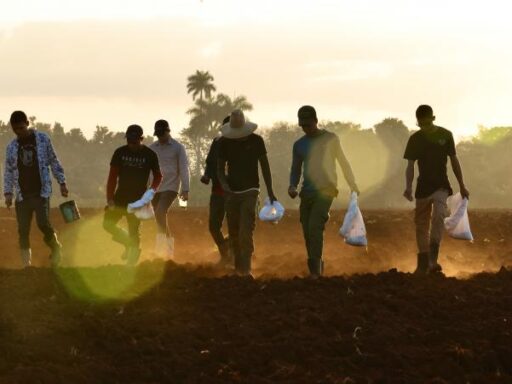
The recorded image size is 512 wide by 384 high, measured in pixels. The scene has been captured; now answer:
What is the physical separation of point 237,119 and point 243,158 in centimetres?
43

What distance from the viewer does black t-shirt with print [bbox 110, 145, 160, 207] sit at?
12039 millimetres

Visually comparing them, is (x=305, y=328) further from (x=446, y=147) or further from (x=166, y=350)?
(x=446, y=147)

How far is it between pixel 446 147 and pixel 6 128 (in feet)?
348

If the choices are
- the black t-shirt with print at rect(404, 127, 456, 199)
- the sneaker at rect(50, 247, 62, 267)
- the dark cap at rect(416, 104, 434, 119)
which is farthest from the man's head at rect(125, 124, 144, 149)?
the dark cap at rect(416, 104, 434, 119)

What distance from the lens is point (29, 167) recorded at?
12.0 meters

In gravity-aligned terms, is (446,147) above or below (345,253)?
above

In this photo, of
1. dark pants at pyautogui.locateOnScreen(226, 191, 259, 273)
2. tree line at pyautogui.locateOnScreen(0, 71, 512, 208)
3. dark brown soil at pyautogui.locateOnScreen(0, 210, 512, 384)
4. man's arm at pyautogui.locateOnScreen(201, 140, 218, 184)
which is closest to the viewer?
dark brown soil at pyautogui.locateOnScreen(0, 210, 512, 384)

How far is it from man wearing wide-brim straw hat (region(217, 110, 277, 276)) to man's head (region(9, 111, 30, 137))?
2238 mm

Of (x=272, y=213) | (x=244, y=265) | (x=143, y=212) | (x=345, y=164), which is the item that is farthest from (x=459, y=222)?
(x=143, y=212)

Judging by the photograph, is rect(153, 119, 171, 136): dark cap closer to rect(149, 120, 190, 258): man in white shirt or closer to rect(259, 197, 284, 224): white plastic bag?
rect(149, 120, 190, 258): man in white shirt

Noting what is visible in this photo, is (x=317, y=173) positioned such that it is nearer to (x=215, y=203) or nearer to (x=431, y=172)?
(x=431, y=172)

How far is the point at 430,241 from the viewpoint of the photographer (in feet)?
39.2

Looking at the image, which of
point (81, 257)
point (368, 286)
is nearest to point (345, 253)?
point (81, 257)

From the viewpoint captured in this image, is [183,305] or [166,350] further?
[183,305]
